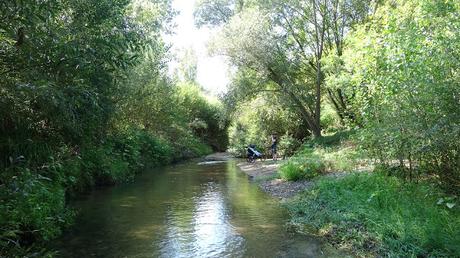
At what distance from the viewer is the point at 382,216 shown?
7676 millimetres

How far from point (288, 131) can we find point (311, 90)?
16.1ft

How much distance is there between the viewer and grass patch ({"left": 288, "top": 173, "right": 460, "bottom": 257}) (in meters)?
6.30

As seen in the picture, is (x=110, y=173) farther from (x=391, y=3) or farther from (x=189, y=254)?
(x=391, y=3)

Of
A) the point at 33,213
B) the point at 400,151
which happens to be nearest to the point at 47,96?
the point at 33,213

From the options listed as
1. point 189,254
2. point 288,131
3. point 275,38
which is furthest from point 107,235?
point 288,131

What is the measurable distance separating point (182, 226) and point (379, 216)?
4.56 meters

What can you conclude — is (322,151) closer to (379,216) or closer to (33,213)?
(379,216)

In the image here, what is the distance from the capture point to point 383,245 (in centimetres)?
677

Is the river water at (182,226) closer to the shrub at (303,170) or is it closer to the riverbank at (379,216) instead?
the riverbank at (379,216)

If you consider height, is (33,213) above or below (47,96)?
below

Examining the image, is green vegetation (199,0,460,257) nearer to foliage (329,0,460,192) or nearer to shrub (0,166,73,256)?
foliage (329,0,460,192)

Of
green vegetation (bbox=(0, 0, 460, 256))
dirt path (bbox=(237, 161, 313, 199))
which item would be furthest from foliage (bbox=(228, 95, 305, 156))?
dirt path (bbox=(237, 161, 313, 199))

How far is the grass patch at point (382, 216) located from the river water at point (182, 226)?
0.74m

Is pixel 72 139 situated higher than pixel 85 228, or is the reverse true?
pixel 72 139
